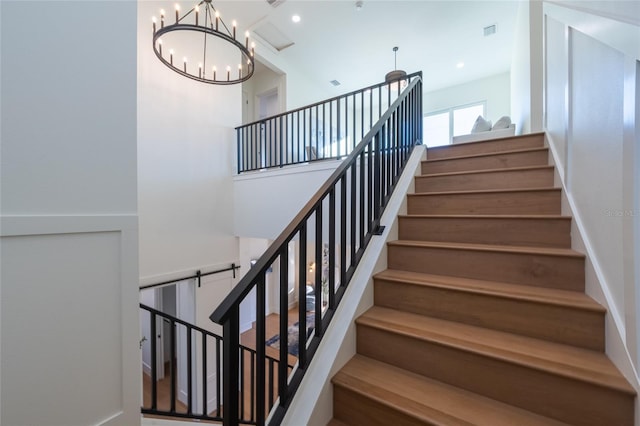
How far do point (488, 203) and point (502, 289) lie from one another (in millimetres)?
749

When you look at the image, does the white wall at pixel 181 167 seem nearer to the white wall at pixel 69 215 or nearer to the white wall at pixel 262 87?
the white wall at pixel 262 87

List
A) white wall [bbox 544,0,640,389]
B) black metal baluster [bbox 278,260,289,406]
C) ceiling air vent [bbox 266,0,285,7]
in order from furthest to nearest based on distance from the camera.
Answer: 1. ceiling air vent [bbox 266,0,285,7]
2. black metal baluster [bbox 278,260,289,406]
3. white wall [bbox 544,0,640,389]

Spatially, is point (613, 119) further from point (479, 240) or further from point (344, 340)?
point (344, 340)

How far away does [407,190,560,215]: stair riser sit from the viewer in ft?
5.57

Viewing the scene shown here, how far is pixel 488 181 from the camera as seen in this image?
207 centimetres

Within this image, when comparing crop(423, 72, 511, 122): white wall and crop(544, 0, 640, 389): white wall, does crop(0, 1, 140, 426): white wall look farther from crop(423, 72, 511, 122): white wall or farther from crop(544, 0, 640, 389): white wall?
crop(423, 72, 511, 122): white wall

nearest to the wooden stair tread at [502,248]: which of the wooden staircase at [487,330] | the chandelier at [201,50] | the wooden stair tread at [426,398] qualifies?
the wooden staircase at [487,330]

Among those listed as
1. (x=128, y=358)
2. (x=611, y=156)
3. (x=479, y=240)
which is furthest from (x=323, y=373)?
(x=611, y=156)

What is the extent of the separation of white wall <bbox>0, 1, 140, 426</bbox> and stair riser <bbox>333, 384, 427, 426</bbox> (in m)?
0.96

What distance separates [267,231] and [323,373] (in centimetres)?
281

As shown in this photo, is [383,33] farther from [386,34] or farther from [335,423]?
[335,423]

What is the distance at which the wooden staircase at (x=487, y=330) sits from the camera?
38.4 inches

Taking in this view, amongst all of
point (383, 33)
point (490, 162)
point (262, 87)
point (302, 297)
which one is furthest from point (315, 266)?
point (262, 87)

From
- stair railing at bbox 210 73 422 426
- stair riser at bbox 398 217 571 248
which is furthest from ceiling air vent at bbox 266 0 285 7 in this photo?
stair riser at bbox 398 217 571 248
